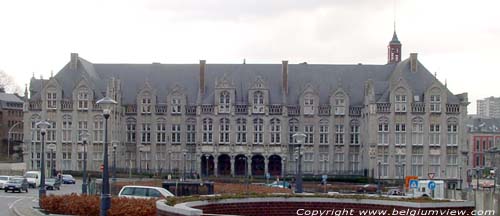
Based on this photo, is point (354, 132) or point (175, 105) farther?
point (175, 105)

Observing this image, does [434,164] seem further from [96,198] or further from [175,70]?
[96,198]

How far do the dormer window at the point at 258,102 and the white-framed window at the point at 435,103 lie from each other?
19.5 metres

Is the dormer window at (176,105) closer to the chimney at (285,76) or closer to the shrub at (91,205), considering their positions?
the chimney at (285,76)

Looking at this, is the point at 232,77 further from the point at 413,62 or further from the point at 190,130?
the point at 413,62

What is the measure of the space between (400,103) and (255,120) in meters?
17.2

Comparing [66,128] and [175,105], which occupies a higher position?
[175,105]

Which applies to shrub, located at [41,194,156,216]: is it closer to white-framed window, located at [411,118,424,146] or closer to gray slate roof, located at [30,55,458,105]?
gray slate roof, located at [30,55,458,105]

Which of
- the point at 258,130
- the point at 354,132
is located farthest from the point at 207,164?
the point at 354,132

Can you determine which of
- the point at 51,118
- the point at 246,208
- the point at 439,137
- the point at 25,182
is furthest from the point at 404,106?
the point at 246,208

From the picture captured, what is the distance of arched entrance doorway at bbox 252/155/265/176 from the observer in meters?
111

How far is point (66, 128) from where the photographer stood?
108 metres

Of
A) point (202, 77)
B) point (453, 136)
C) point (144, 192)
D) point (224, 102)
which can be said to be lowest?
point (144, 192)

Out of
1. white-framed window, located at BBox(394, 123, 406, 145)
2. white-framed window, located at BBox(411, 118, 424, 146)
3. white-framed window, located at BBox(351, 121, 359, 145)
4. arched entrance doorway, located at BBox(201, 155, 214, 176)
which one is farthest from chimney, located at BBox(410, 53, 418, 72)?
arched entrance doorway, located at BBox(201, 155, 214, 176)

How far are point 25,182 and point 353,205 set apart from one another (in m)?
39.5
